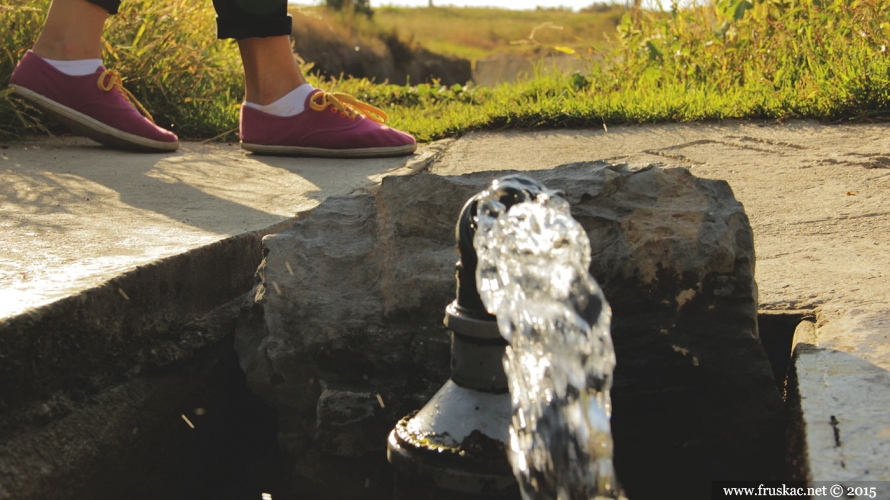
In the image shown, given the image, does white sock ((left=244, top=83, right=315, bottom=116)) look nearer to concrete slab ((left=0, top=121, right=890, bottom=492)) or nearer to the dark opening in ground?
concrete slab ((left=0, top=121, right=890, bottom=492))

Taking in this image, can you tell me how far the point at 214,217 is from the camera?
6.68 ft

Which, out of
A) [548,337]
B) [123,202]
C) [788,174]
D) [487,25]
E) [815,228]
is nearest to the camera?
[548,337]

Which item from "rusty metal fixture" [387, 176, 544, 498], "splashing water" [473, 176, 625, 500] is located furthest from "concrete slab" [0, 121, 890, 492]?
"rusty metal fixture" [387, 176, 544, 498]

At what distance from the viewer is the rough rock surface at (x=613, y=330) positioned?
4.71 ft

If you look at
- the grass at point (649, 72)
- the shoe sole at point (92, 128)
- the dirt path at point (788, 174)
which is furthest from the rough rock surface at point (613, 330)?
the grass at point (649, 72)

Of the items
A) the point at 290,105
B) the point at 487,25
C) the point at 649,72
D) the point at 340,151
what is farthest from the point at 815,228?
the point at 487,25

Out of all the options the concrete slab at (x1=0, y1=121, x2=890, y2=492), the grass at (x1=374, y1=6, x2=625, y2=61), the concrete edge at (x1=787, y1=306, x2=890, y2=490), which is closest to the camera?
the concrete edge at (x1=787, y1=306, x2=890, y2=490)

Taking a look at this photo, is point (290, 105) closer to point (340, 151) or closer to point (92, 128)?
point (340, 151)

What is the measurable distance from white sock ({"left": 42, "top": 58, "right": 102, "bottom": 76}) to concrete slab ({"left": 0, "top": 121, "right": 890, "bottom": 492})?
0.30m

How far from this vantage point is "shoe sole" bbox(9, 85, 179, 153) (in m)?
3.00

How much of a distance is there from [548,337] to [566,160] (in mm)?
1926

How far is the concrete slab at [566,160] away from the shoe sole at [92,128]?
65 millimetres

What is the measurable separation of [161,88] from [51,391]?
340 cm

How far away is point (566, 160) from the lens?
2990 millimetres
